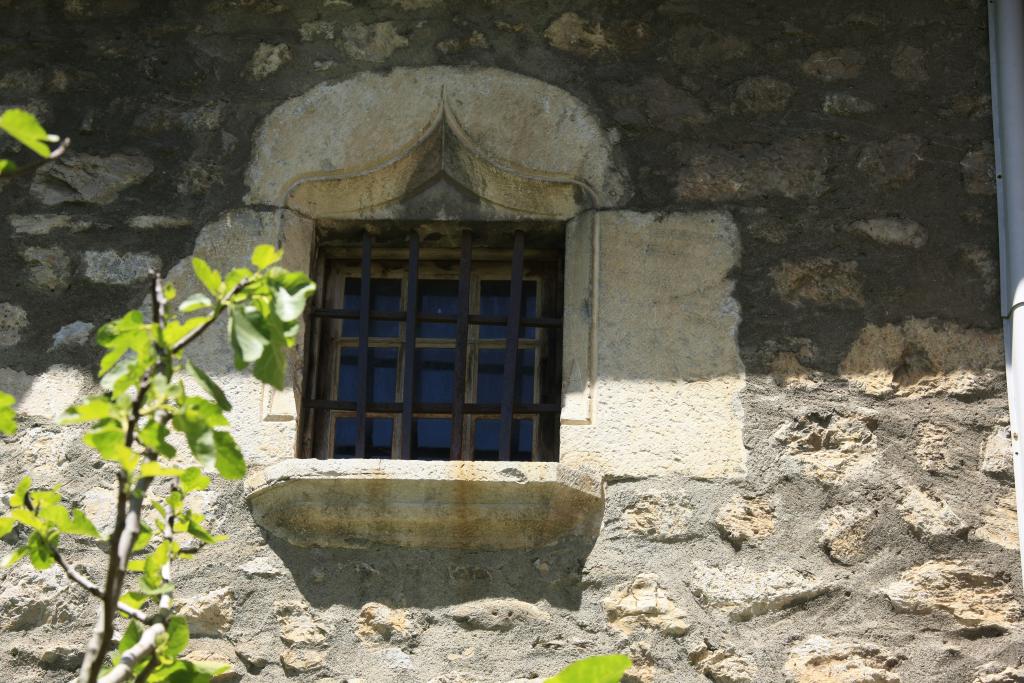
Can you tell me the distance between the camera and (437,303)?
4.11 metres

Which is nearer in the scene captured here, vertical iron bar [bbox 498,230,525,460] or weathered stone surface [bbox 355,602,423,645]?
weathered stone surface [bbox 355,602,423,645]

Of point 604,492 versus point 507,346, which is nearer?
point 604,492

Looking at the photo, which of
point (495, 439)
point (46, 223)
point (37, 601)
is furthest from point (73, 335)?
point (495, 439)

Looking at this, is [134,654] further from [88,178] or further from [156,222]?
[88,178]

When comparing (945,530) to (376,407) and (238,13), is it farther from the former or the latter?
(238,13)

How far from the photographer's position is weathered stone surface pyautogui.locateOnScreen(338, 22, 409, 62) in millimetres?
4250

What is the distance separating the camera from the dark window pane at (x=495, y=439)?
392cm

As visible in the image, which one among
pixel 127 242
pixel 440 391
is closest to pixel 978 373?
pixel 440 391

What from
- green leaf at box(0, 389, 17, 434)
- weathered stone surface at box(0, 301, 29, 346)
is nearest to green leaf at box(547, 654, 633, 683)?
green leaf at box(0, 389, 17, 434)

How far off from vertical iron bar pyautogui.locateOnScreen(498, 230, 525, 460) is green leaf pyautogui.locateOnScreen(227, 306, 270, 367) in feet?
5.18

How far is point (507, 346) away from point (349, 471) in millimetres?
531

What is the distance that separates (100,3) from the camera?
439 cm

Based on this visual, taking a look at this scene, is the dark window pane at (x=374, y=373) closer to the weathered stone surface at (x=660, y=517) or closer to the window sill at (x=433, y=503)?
the window sill at (x=433, y=503)

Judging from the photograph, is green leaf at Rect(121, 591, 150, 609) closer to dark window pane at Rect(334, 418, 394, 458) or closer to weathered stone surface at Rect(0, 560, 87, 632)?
weathered stone surface at Rect(0, 560, 87, 632)
